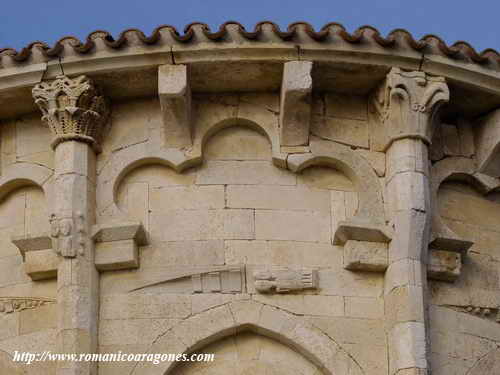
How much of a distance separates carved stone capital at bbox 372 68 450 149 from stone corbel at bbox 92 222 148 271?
240 cm

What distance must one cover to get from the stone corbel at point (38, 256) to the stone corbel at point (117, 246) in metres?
0.41

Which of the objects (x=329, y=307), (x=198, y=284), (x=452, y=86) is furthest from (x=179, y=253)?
(x=452, y=86)

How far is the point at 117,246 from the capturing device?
13.3m

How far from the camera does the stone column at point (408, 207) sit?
12930 mm

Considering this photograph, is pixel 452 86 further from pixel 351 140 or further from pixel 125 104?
pixel 125 104

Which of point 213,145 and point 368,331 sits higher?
point 213,145

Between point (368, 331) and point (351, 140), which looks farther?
point (351, 140)

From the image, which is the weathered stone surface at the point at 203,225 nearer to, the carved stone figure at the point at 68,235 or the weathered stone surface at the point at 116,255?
the weathered stone surface at the point at 116,255

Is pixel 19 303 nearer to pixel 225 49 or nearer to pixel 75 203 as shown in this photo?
pixel 75 203

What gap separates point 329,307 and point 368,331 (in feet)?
1.25

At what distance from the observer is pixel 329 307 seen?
1322 centimetres

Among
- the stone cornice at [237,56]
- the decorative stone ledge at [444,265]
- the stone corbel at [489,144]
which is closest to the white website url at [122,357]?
the decorative stone ledge at [444,265]

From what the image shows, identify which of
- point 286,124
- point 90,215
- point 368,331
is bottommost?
point 368,331

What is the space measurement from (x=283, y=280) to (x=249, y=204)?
799 millimetres
